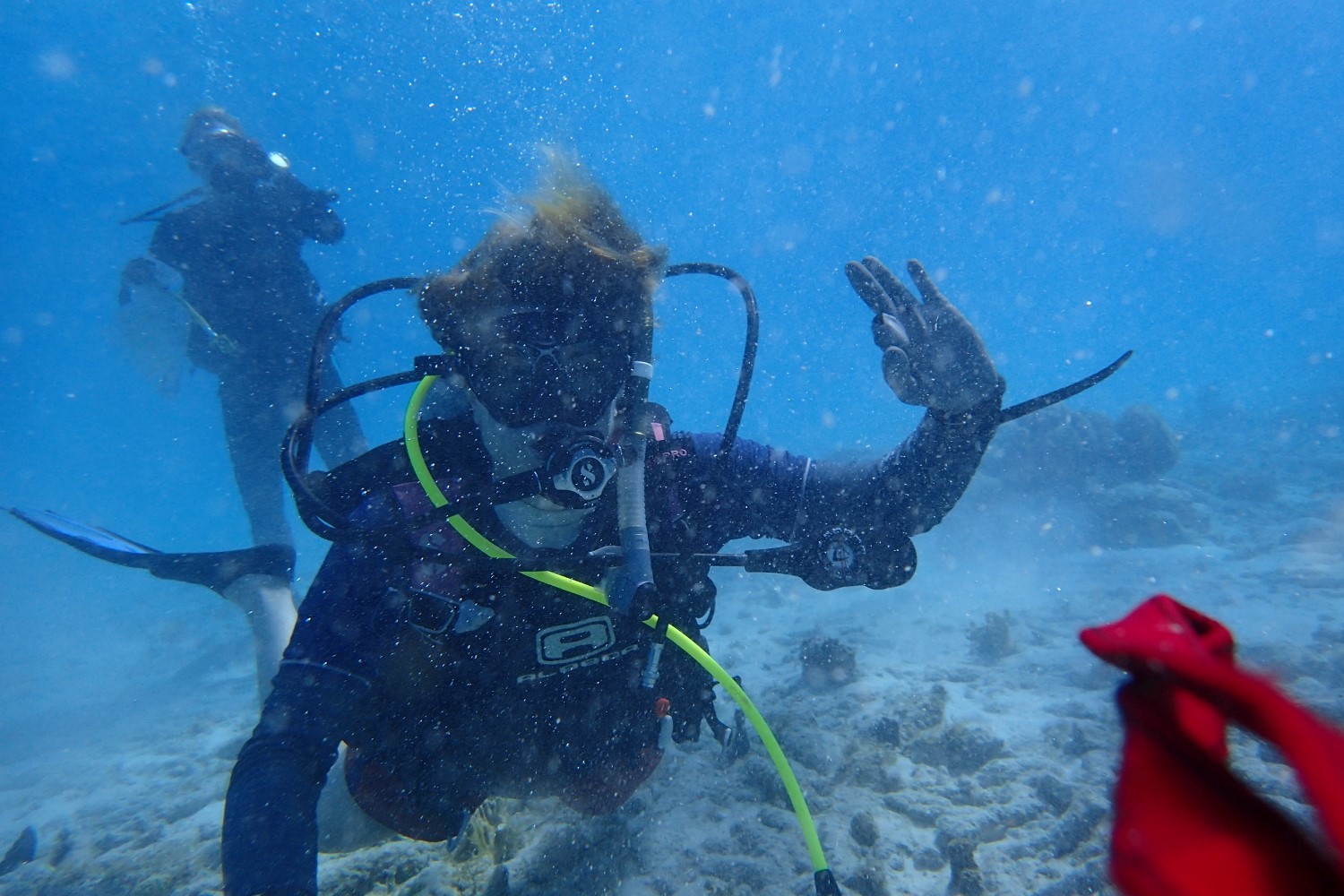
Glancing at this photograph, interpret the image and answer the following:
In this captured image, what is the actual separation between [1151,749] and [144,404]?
9503 cm

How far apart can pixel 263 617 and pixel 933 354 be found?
569 cm

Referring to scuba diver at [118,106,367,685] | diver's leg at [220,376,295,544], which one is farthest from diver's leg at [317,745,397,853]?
scuba diver at [118,106,367,685]

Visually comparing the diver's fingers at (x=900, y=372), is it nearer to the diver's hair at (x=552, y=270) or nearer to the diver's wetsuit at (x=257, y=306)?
the diver's hair at (x=552, y=270)

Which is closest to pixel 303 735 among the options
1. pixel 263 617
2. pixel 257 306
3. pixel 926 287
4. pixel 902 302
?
pixel 263 617

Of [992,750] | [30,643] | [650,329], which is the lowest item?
[992,750]

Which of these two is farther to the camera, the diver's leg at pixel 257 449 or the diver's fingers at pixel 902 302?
the diver's leg at pixel 257 449

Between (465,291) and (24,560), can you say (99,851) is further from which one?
(24,560)

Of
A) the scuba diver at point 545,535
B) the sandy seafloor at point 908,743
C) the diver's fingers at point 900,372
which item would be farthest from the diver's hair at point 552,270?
the sandy seafloor at point 908,743

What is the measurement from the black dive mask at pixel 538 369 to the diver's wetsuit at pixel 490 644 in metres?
0.43

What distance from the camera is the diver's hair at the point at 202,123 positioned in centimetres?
785

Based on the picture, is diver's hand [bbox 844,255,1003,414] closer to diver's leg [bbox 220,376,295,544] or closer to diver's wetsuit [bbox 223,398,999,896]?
diver's wetsuit [bbox 223,398,999,896]

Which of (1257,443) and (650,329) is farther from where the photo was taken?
(1257,443)

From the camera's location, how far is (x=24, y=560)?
163 ft

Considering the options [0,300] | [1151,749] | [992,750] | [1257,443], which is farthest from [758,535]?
[0,300]
